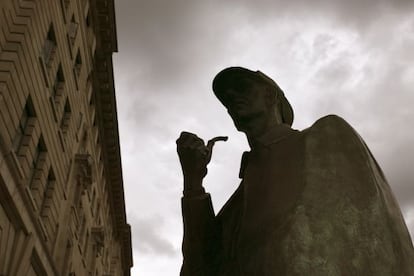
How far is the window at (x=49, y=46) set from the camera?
20609mm

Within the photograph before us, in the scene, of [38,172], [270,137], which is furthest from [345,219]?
[38,172]

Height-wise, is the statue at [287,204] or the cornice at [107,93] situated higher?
the cornice at [107,93]

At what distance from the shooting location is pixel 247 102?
3.24 metres

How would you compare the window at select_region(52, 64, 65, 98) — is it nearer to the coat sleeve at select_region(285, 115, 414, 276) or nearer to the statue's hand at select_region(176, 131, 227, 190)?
the statue's hand at select_region(176, 131, 227, 190)

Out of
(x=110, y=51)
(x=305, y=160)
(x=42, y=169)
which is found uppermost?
(x=110, y=51)

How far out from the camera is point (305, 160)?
2701 millimetres

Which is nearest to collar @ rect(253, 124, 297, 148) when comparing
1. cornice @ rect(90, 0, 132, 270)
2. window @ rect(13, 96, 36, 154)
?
window @ rect(13, 96, 36, 154)

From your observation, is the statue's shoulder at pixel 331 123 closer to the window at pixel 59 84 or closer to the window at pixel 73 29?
the window at pixel 59 84

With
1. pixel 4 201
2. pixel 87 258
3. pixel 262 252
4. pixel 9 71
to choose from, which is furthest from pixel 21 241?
pixel 262 252

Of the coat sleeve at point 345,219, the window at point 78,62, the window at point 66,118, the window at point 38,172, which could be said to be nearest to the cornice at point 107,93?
the window at point 78,62

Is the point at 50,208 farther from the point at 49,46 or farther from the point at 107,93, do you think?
the point at 107,93

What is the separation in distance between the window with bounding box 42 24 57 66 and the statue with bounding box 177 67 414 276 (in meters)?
18.8

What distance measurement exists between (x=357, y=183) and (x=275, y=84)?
1.04 metres

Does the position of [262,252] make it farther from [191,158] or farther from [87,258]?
[87,258]
